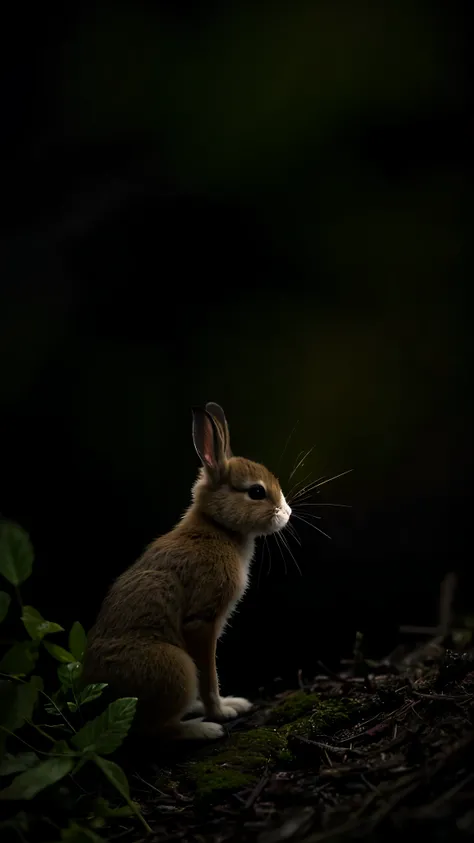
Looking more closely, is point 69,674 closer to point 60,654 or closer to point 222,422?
point 60,654

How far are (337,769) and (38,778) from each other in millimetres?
730

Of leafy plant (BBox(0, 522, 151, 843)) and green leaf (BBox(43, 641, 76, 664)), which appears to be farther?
green leaf (BBox(43, 641, 76, 664))

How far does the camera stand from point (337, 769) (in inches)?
87.1

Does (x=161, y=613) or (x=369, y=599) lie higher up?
(x=161, y=613)

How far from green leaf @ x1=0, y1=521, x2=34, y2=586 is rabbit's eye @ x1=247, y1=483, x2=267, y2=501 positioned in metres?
0.97

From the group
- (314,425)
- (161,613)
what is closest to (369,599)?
(314,425)

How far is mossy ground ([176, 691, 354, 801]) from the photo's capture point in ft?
8.12

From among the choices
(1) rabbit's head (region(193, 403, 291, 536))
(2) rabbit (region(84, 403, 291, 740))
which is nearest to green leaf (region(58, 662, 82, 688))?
(2) rabbit (region(84, 403, 291, 740))

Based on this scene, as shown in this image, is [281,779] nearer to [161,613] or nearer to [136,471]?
[161,613]

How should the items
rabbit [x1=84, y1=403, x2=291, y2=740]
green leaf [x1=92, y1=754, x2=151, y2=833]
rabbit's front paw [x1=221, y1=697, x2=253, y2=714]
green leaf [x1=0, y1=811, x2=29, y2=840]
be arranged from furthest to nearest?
rabbit's front paw [x1=221, y1=697, x2=253, y2=714], rabbit [x1=84, y1=403, x2=291, y2=740], green leaf [x1=92, y1=754, x2=151, y2=833], green leaf [x1=0, y1=811, x2=29, y2=840]

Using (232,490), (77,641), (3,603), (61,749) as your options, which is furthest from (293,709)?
(3,603)

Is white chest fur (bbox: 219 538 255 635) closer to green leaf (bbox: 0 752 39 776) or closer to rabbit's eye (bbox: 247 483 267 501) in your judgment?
rabbit's eye (bbox: 247 483 267 501)

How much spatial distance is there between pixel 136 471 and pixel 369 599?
1.20m

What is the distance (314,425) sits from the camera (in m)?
4.11
